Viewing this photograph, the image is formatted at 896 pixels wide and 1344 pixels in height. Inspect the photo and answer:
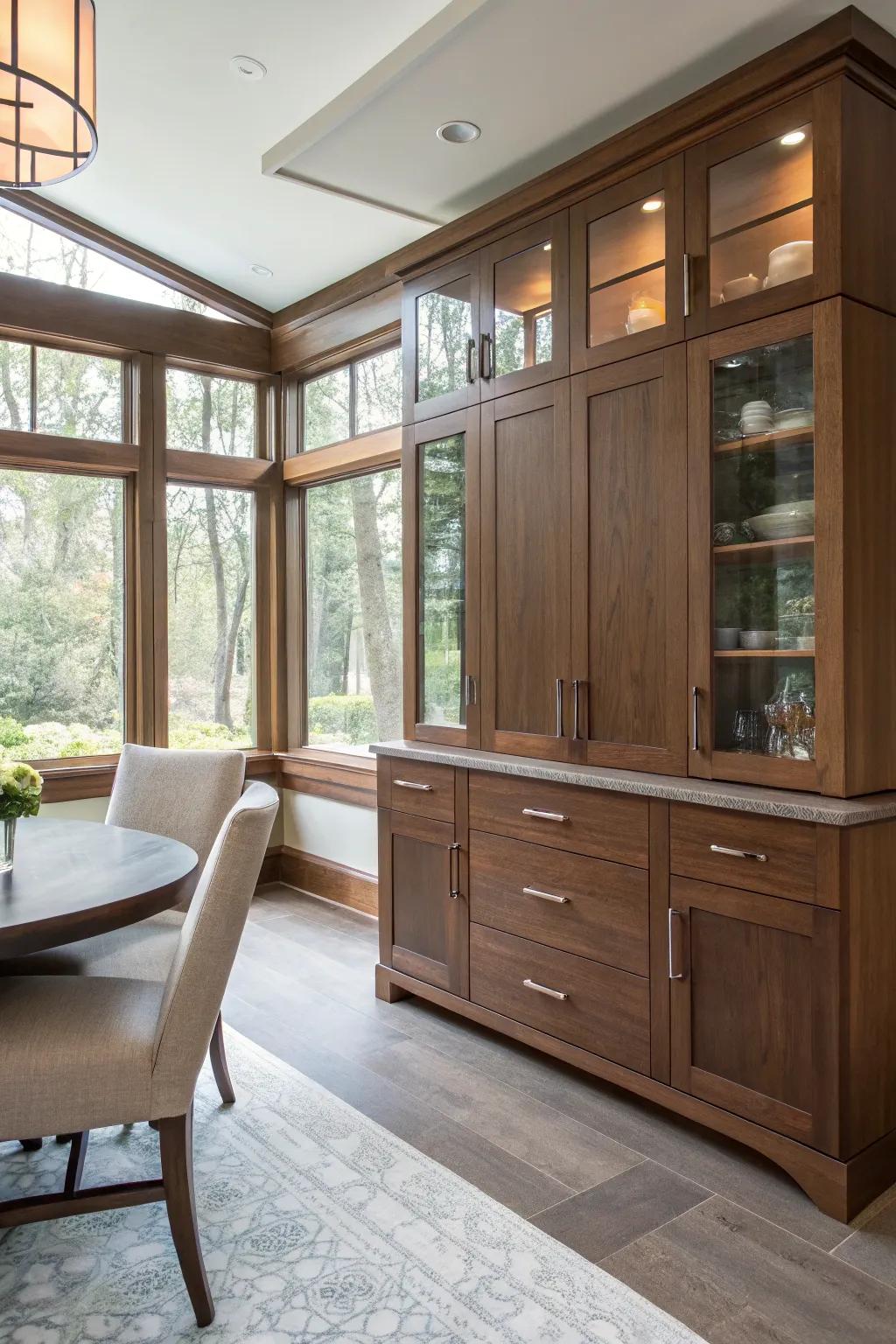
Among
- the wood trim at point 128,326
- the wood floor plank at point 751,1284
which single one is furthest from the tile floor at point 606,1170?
the wood trim at point 128,326

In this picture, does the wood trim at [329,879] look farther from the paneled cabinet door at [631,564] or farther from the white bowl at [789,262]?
the white bowl at [789,262]

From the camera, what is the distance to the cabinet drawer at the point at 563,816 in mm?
2572

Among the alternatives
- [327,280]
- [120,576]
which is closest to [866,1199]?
[120,576]

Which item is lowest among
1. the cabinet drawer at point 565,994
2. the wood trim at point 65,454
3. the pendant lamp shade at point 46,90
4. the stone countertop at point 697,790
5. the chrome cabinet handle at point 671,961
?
the cabinet drawer at point 565,994

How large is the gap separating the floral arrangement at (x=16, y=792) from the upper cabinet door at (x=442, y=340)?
1.89 meters

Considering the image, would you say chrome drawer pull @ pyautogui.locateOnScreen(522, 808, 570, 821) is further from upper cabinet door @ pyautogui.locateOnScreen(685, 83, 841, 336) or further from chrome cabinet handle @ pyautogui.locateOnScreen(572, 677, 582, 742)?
upper cabinet door @ pyautogui.locateOnScreen(685, 83, 841, 336)

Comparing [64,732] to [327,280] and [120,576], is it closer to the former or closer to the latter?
[120,576]

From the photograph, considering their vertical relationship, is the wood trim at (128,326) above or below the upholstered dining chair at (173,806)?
above

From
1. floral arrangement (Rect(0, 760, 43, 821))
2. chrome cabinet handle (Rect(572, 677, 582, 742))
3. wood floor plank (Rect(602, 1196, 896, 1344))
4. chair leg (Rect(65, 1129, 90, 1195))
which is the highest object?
chrome cabinet handle (Rect(572, 677, 582, 742))

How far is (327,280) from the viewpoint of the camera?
177 inches

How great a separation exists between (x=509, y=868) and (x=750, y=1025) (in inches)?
35.3

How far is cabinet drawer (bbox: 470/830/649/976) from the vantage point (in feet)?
8.45

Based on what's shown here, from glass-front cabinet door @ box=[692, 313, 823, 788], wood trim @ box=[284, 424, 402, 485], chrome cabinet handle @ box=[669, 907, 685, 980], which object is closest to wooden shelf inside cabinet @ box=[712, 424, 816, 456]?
glass-front cabinet door @ box=[692, 313, 823, 788]

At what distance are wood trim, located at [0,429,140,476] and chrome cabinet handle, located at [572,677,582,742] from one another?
2697mm
